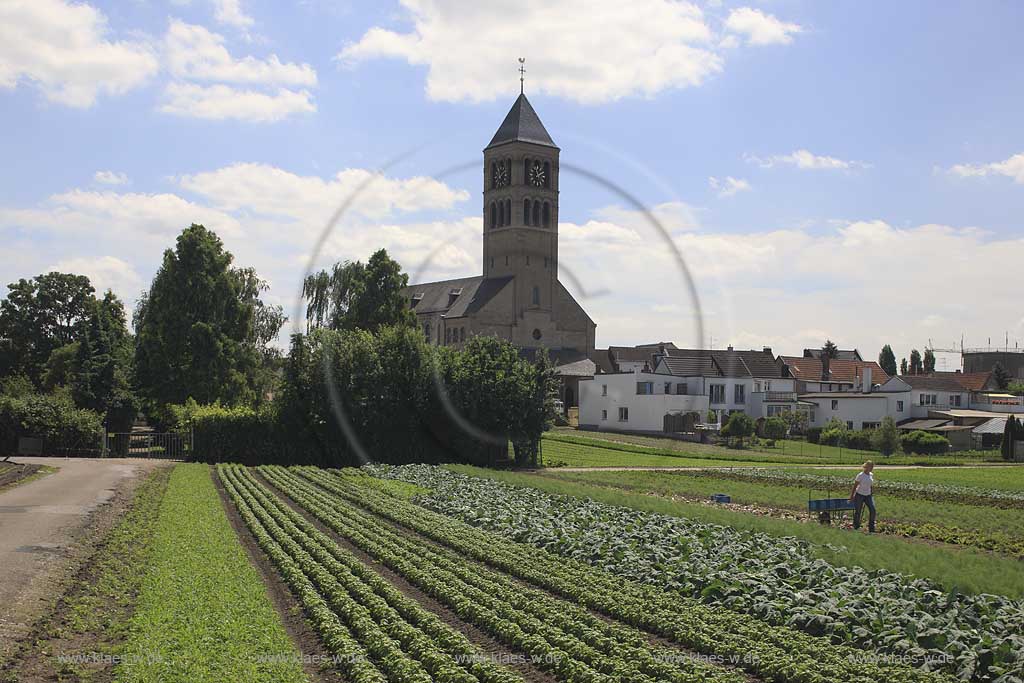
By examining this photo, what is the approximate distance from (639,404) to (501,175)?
33.2 m

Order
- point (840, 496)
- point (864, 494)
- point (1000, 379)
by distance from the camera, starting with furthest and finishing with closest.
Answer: point (1000, 379), point (840, 496), point (864, 494)

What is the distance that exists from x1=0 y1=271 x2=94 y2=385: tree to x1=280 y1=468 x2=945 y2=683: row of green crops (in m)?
80.6

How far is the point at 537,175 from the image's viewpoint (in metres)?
97.4

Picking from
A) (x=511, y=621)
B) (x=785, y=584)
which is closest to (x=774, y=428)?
(x=785, y=584)

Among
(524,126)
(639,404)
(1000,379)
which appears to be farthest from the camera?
(1000,379)

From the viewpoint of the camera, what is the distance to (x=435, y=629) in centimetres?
1446

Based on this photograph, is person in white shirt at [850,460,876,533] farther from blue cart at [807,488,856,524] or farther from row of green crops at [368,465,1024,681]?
row of green crops at [368,465,1024,681]

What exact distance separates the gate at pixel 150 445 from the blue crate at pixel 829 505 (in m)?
35.4

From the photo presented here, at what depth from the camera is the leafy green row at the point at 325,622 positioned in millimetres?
12398

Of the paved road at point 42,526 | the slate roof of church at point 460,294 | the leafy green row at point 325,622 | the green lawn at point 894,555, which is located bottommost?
the leafy green row at point 325,622

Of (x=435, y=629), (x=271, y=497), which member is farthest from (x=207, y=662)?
(x=271, y=497)

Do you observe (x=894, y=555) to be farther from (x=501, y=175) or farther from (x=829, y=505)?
(x=501, y=175)

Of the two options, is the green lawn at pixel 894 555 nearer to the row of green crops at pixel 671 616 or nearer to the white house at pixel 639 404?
the row of green crops at pixel 671 616

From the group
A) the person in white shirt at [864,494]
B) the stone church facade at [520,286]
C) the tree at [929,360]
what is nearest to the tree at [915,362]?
the tree at [929,360]
